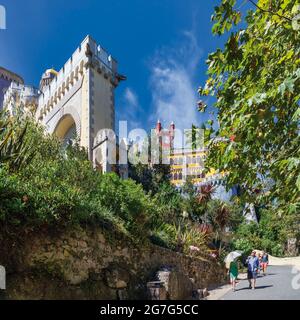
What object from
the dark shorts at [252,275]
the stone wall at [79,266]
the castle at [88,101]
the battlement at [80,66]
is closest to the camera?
the stone wall at [79,266]

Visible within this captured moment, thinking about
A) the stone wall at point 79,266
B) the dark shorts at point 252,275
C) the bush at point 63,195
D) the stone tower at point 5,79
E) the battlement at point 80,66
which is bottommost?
the dark shorts at point 252,275

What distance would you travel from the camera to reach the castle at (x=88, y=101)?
21828 mm

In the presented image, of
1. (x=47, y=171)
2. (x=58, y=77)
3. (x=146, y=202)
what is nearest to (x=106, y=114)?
(x=58, y=77)

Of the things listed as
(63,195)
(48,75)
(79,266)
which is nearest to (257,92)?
(63,195)

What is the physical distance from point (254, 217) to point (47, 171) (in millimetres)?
33281

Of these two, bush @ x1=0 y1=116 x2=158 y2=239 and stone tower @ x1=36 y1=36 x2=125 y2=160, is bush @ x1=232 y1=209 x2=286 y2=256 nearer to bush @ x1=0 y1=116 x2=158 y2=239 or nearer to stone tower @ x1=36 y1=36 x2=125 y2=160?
stone tower @ x1=36 y1=36 x2=125 y2=160

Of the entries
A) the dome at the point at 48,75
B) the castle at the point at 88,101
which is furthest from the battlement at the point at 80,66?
the dome at the point at 48,75

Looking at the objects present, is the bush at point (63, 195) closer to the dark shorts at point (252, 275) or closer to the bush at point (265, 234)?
the dark shorts at point (252, 275)

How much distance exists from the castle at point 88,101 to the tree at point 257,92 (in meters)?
15.2

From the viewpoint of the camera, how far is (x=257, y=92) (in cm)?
461

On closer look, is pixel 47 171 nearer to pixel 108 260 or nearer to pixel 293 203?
pixel 108 260

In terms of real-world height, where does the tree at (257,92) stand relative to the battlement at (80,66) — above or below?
below

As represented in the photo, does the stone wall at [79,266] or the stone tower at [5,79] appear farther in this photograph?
the stone tower at [5,79]

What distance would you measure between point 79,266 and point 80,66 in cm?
1559
